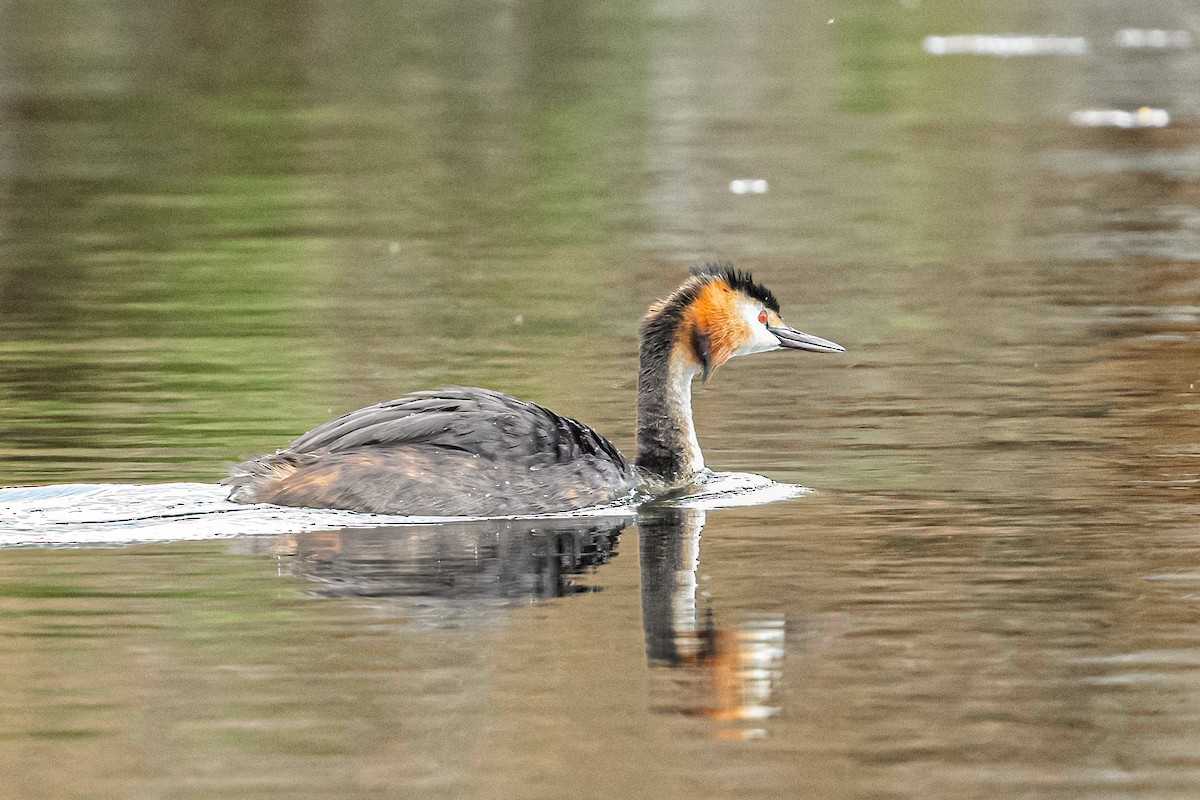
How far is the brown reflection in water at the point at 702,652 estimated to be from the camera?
721 centimetres

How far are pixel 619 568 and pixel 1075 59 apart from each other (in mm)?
Result: 26939

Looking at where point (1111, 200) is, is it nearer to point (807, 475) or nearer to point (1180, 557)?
point (807, 475)

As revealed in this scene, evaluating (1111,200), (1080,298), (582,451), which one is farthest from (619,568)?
(1111,200)

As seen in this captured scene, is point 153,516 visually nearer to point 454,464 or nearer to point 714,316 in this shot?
point 454,464

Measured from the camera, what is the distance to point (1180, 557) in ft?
30.2

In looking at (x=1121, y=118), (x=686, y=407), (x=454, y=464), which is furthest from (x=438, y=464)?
(x=1121, y=118)

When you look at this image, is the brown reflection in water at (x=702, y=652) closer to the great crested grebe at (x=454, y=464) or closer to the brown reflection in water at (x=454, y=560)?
the brown reflection in water at (x=454, y=560)

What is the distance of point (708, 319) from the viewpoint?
11375mm

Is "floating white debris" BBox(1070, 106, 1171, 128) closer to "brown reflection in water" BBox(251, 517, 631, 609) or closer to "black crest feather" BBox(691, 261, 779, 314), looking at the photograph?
"black crest feather" BBox(691, 261, 779, 314)

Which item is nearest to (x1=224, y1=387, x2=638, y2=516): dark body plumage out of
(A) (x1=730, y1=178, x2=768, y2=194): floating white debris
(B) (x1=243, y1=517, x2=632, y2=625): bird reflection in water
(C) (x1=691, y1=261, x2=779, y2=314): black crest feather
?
(B) (x1=243, y1=517, x2=632, y2=625): bird reflection in water

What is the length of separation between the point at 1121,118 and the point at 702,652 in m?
20.5

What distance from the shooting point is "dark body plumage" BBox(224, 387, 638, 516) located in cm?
999

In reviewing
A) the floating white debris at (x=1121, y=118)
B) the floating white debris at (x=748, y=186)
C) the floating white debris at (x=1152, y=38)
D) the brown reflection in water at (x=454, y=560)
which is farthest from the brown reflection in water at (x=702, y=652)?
the floating white debris at (x=1152, y=38)

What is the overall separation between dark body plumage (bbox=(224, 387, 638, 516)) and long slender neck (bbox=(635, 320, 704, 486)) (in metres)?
0.65
